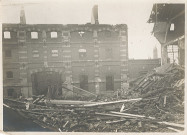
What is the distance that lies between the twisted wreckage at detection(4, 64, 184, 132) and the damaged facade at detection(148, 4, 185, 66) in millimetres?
575

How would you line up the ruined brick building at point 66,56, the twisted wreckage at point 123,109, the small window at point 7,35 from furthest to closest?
the ruined brick building at point 66,56 → the small window at point 7,35 → the twisted wreckage at point 123,109

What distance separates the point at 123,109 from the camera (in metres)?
6.73

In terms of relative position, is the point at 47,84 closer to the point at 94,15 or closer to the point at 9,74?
the point at 9,74

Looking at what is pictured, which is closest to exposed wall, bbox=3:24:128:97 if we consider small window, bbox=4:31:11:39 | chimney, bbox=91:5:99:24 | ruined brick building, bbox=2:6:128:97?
ruined brick building, bbox=2:6:128:97

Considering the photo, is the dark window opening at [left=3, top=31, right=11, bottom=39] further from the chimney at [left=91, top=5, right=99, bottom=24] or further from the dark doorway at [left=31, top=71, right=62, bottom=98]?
the chimney at [left=91, top=5, right=99, bottom=24]

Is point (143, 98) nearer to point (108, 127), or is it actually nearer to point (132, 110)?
point (132, 110)

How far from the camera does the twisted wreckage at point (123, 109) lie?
21.1ft

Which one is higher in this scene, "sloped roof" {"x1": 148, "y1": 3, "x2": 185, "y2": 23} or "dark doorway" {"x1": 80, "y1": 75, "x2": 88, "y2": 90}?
"sloped roof" {"x1": 148, "y1": 3, "x2": 185, "y2": 23}

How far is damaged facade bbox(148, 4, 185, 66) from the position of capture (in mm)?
6652

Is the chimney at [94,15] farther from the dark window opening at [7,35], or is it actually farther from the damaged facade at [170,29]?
the dark window opening at [7,35]

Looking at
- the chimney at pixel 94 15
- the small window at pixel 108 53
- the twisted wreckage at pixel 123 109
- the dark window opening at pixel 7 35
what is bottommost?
the twisted wreckage at pixel 123 109

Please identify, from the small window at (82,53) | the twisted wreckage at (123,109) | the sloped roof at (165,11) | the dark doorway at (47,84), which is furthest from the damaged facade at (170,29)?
the dark doorway at (47,84)

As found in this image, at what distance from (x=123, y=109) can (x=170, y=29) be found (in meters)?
3.35

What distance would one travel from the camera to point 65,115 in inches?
264
